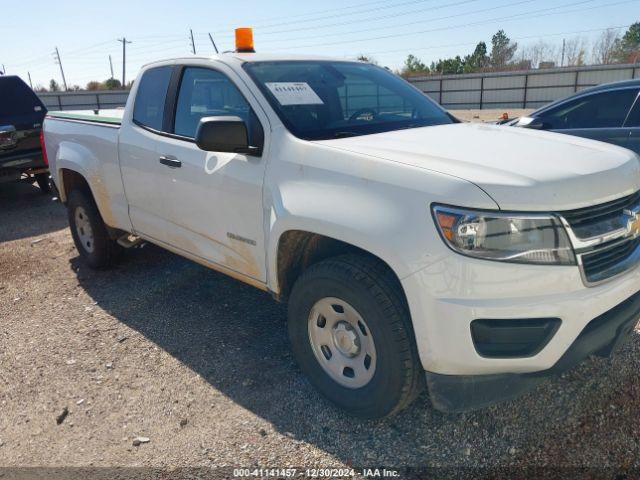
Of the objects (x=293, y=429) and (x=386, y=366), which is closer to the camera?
(x=386, y=366)

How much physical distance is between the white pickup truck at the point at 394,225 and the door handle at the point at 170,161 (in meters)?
0.02

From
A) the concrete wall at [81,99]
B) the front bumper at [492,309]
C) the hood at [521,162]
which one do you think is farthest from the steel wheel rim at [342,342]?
the concrete wall at [81,99]

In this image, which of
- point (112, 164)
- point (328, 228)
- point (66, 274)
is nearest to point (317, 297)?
point (328, 228)

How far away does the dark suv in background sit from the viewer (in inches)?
309

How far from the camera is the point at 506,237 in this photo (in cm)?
211

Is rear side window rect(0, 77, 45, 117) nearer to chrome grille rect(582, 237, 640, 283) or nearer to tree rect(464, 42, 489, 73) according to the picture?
chrome grille rect(582, 237, 640, 283)

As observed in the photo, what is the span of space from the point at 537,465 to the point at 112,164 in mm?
3541

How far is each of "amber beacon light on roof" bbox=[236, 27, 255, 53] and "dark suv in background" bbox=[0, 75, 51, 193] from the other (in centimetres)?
533

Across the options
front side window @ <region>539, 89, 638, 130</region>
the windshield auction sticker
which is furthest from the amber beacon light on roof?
front side window @ <region>539, 89, 638, 130</region>

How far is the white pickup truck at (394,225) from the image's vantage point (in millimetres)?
2115

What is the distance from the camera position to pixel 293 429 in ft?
8.95

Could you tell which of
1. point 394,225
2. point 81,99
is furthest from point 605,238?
point 81,99

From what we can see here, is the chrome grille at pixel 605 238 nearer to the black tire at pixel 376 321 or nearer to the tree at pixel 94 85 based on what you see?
the black tire at pixel 376 321

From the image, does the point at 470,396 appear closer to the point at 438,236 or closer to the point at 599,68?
the point at 438,236
